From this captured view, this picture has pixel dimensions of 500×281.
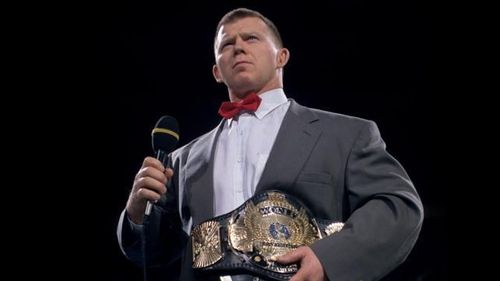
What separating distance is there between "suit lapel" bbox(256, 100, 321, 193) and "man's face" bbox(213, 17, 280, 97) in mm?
164

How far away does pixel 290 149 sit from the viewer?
1.60 metres

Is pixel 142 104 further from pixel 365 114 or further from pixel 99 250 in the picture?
pixel 365 114

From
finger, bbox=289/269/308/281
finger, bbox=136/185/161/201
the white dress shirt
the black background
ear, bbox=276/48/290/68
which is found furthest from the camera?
the black background

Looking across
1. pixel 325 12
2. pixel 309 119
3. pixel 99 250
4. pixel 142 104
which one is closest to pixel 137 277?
pixel 99 250

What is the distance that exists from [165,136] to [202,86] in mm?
1389

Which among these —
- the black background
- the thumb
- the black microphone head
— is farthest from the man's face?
the black background

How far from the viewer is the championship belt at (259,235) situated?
145cm

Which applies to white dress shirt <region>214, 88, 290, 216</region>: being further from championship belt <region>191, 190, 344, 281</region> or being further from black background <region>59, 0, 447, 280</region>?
black background <region>59, 0, 447, 280</region>

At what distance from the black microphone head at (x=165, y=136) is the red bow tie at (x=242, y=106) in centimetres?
22

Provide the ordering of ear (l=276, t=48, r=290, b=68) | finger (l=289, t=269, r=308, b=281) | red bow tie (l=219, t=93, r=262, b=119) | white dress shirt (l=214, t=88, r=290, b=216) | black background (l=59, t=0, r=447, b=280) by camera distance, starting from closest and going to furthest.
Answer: finger (l=289, t=269, r=308, b=281) < white dress shirt (l=214, t=88, r=290, b=216) < red bow tie (l=219, t=93, r=262, b=119) < ear (l=276, t=48, r=290, b=68) < black background (l=59, t=0, r=447, b=280)

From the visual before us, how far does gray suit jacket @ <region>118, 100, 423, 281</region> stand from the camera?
1.44 metres

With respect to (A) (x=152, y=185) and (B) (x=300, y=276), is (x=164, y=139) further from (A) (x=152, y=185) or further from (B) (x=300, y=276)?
(B) (x=300, y=276)

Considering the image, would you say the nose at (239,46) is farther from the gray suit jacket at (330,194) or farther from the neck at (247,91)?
the gray suit jacket at (330,194)

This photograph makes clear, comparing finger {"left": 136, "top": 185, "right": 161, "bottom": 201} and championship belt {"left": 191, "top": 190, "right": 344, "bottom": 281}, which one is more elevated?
finger {"left": 136, "top": 185, "right": 161, "bottom": 201}
